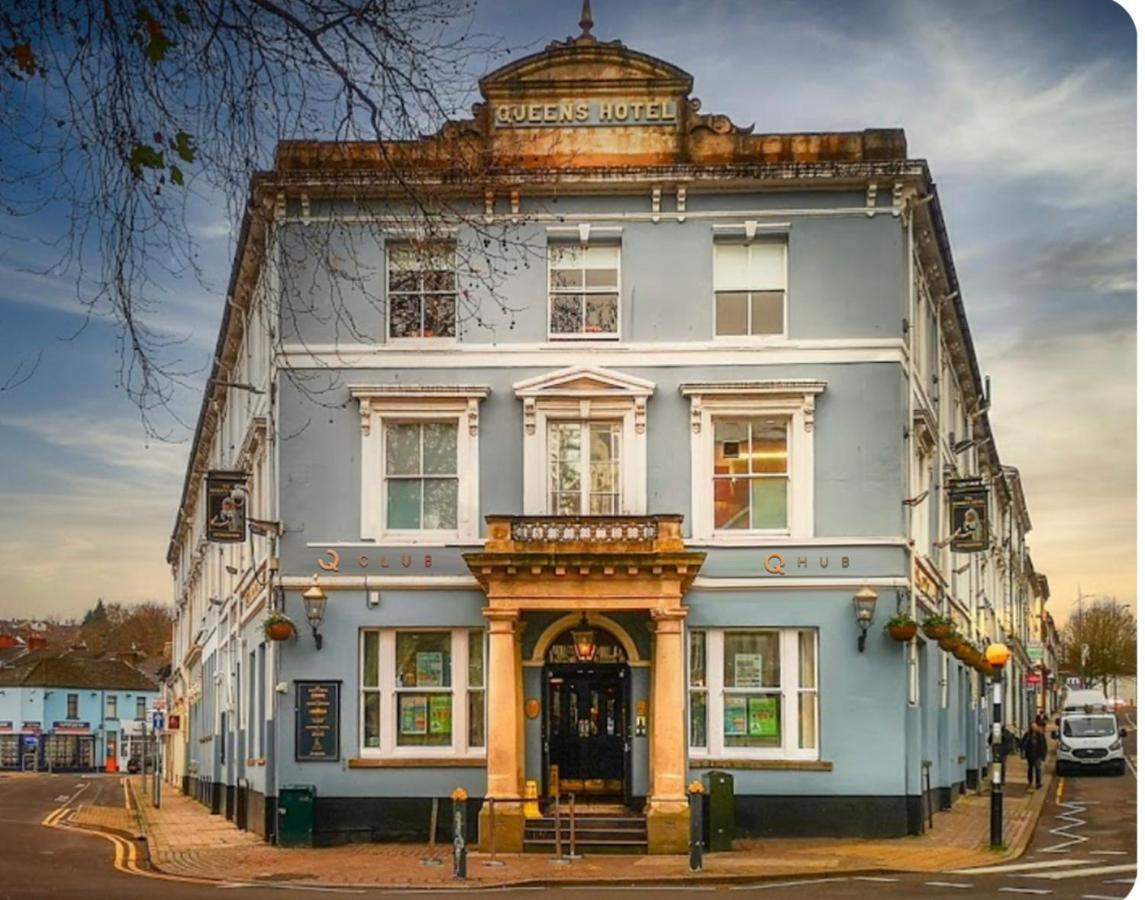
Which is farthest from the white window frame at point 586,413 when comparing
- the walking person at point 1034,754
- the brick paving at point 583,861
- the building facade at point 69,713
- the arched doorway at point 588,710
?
the building facade at point 69,713

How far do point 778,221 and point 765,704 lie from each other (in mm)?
5994

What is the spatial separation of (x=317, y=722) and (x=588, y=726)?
333cm

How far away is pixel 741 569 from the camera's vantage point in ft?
78.8

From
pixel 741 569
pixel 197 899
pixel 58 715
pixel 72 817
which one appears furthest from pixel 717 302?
pixel 58 715

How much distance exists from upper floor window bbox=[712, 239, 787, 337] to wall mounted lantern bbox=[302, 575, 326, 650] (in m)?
5.88

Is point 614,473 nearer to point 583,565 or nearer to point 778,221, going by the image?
point 583,565

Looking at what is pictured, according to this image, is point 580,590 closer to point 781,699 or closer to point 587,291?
point 781,699

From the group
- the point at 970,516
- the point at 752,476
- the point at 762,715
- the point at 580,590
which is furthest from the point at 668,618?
the point at 970,516

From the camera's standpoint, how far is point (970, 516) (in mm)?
26391

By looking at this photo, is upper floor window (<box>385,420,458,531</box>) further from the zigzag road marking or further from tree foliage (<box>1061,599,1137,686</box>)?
the zigzag road marking

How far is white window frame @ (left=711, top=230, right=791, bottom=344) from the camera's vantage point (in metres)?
24.2

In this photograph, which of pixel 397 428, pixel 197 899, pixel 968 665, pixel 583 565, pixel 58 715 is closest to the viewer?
pixel 197 899

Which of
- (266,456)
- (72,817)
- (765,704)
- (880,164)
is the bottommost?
(72,817)

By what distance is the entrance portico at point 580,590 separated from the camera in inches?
898
